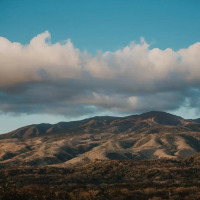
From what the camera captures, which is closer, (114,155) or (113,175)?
(113,175)

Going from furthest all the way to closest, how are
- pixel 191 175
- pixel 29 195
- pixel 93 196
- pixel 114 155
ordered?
pixel 114 155
pixel 191 175
pixel 93 196
pixel 29 195

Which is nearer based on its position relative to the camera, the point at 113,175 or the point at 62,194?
the point at 62,194

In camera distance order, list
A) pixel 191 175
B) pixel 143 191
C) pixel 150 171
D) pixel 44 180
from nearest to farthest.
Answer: pixel 143 191 < pixel 44 180 < pixel 191 175 < pixel 150 171

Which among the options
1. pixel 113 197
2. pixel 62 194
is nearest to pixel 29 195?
pixel 62 194

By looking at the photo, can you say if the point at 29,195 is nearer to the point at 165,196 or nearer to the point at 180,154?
the point at 165,196

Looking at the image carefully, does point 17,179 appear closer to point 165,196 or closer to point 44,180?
point 44,180

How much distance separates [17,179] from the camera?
67.4 meters

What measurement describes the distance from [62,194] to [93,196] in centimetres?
360

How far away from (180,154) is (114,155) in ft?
144

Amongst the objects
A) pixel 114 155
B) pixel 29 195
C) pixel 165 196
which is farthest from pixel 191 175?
pixel 114 155

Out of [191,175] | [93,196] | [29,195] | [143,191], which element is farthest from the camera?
[191,175]

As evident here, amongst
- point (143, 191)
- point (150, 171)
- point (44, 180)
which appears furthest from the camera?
point (150, 171)

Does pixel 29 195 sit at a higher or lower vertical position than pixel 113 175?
higher

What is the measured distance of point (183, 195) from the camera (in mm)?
34188
